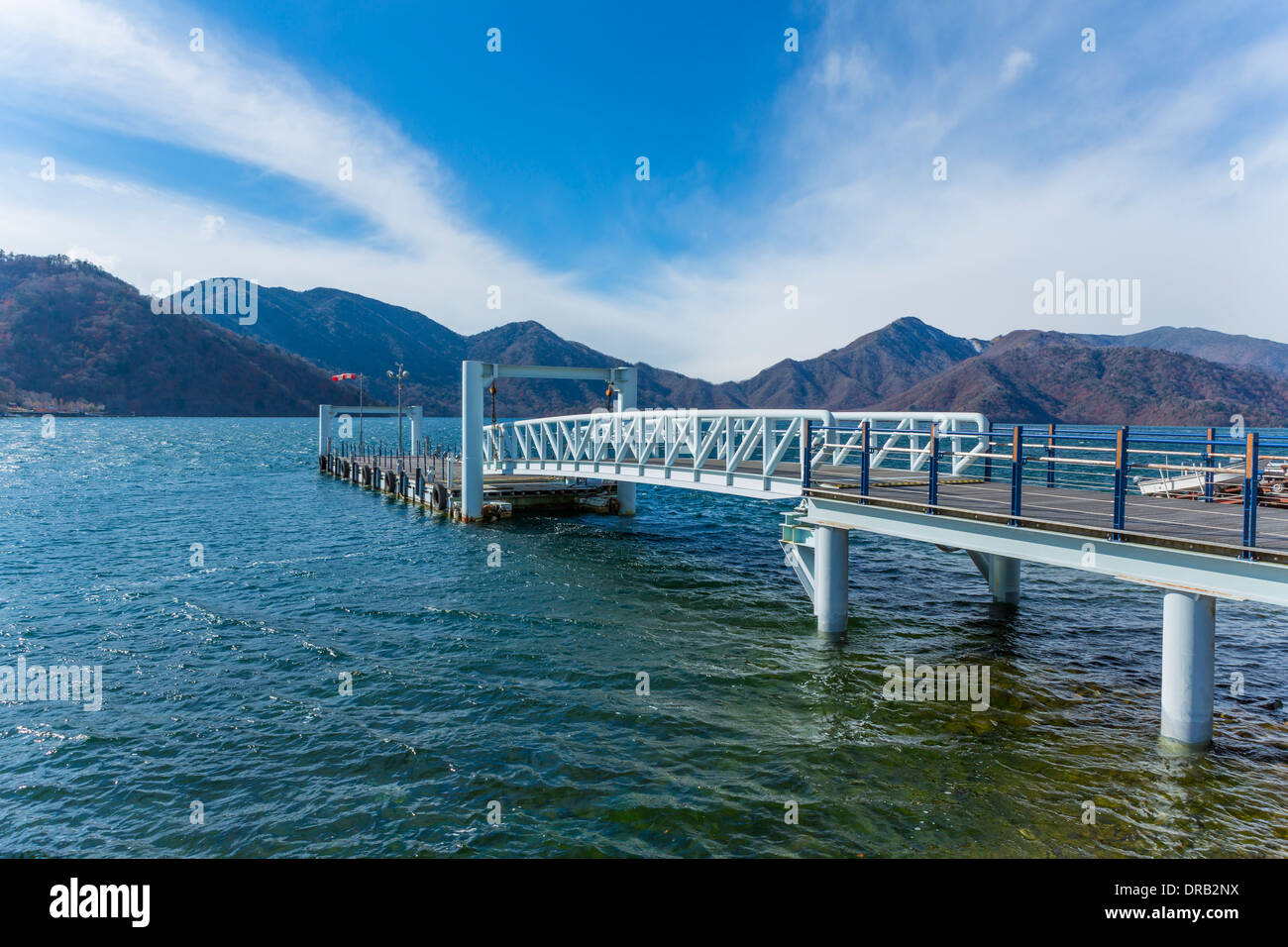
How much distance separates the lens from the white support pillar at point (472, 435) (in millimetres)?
28844

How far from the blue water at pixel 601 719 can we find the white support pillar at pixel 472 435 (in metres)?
7.34

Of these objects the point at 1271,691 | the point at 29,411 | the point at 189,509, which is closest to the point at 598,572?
the point at 1271,691

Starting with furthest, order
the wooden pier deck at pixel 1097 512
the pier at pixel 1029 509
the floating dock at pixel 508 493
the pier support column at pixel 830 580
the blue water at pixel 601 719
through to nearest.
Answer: the floating dock at pixel 508 493, the pier support column at pixel 830 580, the wooden pier deck at pixel 1097 512, the pier at pixel 1029 509, the blue water at pixel 601 719

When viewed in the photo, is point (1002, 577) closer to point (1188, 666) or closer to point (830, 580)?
point (830, 580)

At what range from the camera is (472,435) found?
28.9m

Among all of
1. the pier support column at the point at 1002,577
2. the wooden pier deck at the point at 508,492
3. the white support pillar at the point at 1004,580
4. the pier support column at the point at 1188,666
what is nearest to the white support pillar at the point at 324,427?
the wooden pier deck at the point at 508,492

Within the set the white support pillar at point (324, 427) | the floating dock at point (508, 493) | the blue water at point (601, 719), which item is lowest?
the blue water at point (601, 719)

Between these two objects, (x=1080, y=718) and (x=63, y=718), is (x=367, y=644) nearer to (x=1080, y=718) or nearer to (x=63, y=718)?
(x=63, y=718)

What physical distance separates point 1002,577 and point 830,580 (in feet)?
20.2

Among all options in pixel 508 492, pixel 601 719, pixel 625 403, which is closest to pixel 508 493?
pixel 508 492

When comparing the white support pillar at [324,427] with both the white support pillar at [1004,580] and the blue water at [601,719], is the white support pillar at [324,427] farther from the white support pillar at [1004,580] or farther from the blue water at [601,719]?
the white support pillar at [1004,580]

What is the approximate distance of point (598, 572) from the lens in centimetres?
2155

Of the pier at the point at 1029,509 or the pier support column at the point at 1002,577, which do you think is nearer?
the pier at the point at 1029,509
